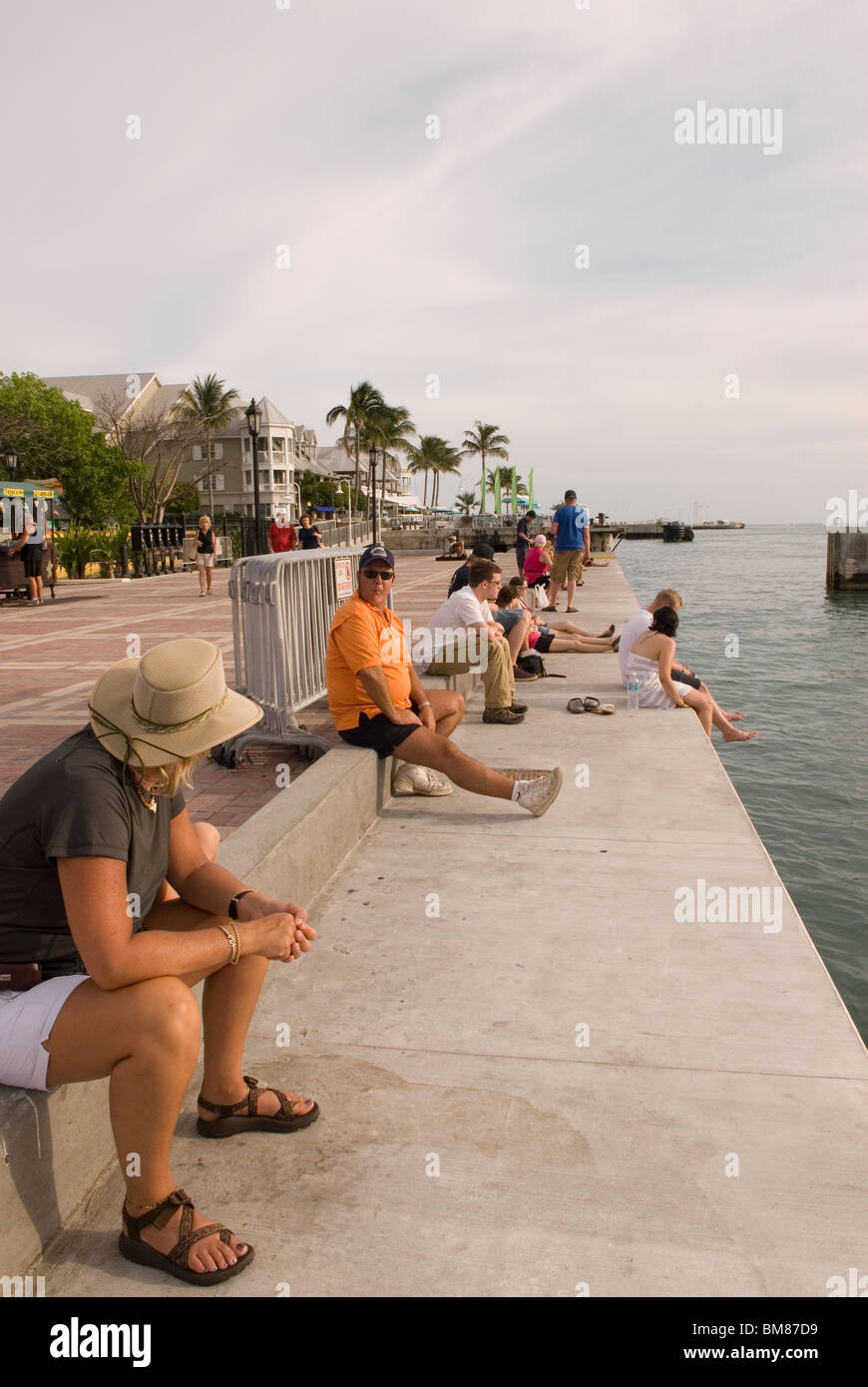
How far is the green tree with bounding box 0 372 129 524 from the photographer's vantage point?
127 ft

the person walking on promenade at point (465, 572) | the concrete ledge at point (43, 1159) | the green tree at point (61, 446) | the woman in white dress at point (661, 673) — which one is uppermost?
the green tree at point (61, 446)

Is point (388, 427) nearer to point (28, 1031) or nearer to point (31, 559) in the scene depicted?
point (31, 559)

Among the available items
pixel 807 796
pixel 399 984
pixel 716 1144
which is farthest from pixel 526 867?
pixel 807 796

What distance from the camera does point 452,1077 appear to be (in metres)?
3.06

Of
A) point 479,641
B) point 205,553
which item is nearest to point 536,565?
point 205,553

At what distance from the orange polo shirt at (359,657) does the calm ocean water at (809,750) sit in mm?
2987

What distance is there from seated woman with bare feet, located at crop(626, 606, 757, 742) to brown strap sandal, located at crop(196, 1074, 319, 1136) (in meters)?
6.17

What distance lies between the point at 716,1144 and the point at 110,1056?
1.64 meters

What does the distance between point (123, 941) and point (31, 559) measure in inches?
753

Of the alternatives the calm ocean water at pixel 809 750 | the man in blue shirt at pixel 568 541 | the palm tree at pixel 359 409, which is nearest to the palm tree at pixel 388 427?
the palm tree at pixel 359 409

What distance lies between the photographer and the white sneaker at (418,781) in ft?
19.5

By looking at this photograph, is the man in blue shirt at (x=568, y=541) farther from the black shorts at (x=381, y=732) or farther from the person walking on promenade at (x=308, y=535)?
the black shorts at (x=381, y=732)

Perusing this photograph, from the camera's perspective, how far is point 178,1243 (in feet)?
7.41
